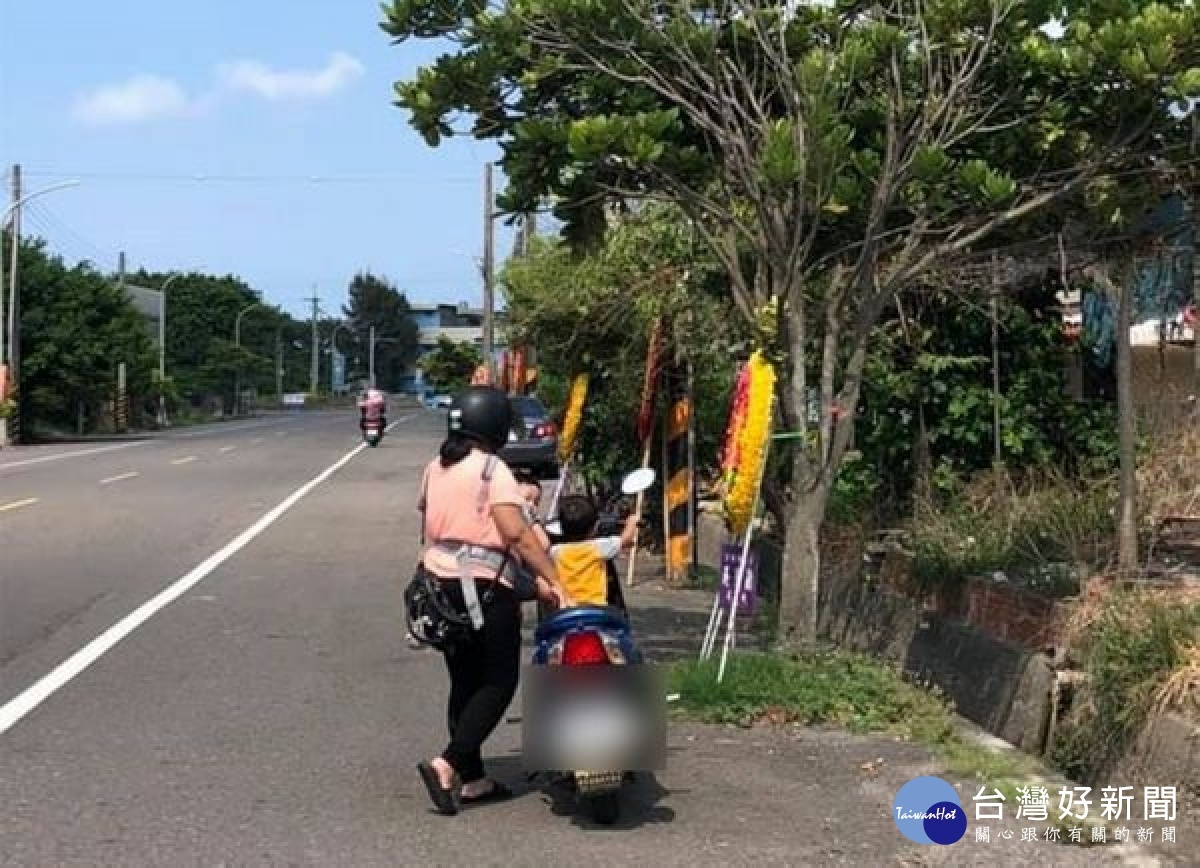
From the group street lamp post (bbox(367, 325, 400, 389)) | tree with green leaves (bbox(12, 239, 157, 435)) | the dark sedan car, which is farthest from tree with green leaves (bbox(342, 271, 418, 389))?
the dark sedan car

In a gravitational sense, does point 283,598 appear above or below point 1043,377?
below

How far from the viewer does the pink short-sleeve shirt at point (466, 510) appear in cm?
602

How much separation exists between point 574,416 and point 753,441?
760cm

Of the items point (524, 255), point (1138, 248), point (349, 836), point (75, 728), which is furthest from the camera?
point (524, 255)

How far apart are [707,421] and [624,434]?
148 centimetres

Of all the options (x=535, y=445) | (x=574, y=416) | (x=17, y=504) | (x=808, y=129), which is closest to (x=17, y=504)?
(x=17, y=504)

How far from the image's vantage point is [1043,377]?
1191 centimetres

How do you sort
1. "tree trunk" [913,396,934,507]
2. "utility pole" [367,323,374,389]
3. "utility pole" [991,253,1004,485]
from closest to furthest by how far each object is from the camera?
"utility pole" [991,253,1004,485] → "tree trunk" [913,396,934,507] → "utility pole" [367,323,374,389]

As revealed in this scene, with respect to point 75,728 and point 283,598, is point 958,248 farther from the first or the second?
point 283,598

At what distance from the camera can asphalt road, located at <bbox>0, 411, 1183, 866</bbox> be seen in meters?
5.68

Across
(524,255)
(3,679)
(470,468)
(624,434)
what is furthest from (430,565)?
(524,255)

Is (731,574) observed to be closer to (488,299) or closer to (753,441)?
(753,441)

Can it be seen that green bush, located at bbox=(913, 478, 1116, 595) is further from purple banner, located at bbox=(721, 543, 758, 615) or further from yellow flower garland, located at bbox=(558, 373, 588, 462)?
yellow flower garland, located at bbox=(558, 373, 588, 462)

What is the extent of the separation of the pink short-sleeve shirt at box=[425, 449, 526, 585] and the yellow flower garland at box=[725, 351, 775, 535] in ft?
7.46
